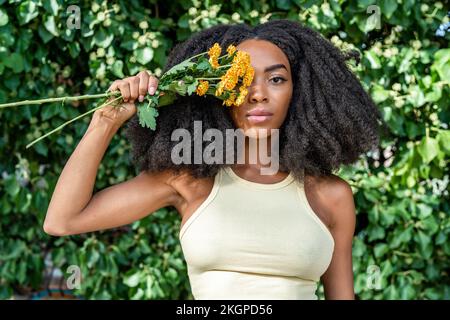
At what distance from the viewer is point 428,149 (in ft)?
10.3

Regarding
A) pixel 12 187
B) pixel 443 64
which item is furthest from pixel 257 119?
pixel 12 187

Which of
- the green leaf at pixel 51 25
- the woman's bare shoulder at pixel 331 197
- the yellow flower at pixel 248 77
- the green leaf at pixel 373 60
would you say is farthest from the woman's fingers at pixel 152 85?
the green leaf at pixel 373 60

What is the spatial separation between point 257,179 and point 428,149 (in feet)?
4.41

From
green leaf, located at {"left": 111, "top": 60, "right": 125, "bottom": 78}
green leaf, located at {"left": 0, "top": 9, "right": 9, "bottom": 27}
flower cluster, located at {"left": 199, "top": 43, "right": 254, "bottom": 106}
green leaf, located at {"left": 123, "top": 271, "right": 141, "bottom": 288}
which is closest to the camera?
flower cluster, located at {"left": 199, "top": 43, "right": 254, "bottom": 106}

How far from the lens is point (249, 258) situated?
6.16 feet

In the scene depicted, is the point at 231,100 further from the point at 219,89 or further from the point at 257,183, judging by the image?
the point at 257,183

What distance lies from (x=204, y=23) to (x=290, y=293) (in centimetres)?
155

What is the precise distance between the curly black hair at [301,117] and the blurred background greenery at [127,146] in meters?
0.98

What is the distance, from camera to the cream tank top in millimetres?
1878

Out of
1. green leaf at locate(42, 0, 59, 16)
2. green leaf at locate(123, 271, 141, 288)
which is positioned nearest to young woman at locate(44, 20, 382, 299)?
green leaf at locate(42, 0, 59, 16)

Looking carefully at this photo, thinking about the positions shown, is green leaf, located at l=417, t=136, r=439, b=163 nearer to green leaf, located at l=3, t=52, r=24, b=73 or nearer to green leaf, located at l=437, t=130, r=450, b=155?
green leaf, located at l=437, t=130, r=450, b=155

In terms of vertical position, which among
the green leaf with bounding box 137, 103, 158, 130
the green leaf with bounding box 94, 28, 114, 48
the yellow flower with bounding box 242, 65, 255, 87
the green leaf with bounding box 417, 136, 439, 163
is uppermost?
the yellow flower with bounding box 242, 65, 255, 87

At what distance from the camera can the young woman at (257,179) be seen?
1891mm
